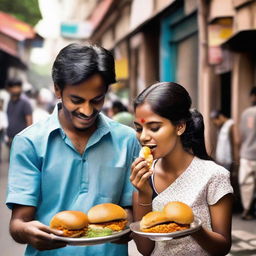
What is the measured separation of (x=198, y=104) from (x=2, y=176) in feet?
16.3

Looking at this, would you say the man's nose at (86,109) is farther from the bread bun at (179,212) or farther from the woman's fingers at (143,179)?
the bread bun at (179,212)

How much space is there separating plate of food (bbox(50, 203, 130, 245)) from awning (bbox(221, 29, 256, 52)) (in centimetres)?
631

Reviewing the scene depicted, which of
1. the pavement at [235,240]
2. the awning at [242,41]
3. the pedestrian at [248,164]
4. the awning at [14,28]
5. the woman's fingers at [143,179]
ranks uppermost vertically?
the awning at [14,28]

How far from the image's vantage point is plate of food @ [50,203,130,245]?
2633 mm

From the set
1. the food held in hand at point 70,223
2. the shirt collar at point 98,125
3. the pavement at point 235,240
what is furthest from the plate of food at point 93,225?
the pavement at point 235,240

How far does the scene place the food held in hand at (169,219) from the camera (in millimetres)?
2750

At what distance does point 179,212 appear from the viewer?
275 centimetres

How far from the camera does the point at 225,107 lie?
44.3 feet

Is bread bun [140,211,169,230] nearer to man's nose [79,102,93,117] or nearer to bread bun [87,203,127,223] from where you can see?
bread bun [87,203,127,223]

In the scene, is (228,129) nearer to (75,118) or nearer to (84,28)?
(75,118)

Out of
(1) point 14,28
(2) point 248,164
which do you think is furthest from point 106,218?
(1) point 14,28

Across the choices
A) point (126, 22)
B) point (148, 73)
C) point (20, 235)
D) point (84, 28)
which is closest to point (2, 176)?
point (148, 73)

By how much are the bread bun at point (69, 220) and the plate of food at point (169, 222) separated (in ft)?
0.77

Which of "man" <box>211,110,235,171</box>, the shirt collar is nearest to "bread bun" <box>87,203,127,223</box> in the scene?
the shirt collar
